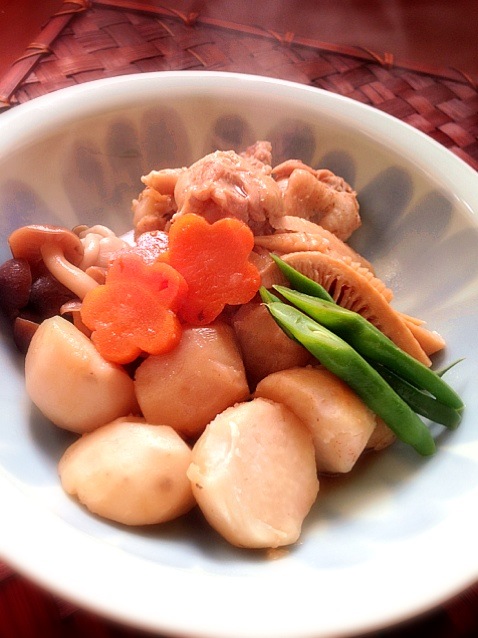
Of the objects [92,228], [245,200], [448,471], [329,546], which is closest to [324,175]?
[245,200]

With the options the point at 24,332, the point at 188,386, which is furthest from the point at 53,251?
the point at 188,386

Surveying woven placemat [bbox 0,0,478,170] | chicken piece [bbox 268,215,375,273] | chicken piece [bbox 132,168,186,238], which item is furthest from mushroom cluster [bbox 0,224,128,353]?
woven placemat [bbox 0,0,478,170]

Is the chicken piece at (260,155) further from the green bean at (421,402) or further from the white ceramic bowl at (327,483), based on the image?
the green bean at (421,402)

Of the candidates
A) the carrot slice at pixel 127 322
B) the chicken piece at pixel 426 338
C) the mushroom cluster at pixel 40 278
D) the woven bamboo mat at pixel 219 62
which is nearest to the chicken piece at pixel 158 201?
the mushroom cluster at pixel 40 278

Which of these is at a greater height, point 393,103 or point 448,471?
point 393,103

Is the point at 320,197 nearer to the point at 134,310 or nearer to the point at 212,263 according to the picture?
the point at 212,263

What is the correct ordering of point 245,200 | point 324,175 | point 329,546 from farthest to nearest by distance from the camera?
point 324,175 → point 245,200 → point 329,546

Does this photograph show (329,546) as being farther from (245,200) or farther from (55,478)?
(245,200)
